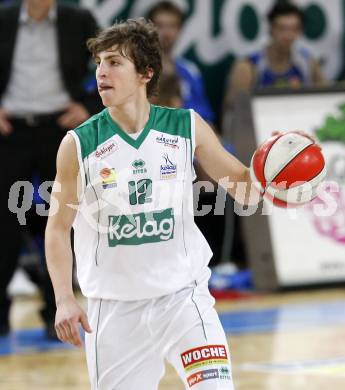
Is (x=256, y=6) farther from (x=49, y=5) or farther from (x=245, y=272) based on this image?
(x=49, y=5)

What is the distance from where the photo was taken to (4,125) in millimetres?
8055

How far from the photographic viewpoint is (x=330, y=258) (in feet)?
32.0

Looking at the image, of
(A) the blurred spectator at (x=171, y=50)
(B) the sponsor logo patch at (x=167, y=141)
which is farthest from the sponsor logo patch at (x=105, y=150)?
(A) the blurred spectator at (x=171, y=50)

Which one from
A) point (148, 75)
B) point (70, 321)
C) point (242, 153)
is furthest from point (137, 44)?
point (242, 153)

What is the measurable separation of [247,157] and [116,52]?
17.3 ft

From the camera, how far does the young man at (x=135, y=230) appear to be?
445 centimetres

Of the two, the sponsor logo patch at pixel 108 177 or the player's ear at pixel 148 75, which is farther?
the player's ear at pixel 148 75

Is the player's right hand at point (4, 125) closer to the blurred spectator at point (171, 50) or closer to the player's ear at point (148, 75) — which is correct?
the blurred spectator at point (171, 50)

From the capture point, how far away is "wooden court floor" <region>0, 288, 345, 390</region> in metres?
6.44

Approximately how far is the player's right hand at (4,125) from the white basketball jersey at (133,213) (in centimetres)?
355

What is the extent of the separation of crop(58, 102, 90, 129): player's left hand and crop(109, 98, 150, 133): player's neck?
3388mm

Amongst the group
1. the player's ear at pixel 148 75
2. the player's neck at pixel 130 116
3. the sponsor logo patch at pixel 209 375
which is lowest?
the sponsor logo patch at pixel 209 375

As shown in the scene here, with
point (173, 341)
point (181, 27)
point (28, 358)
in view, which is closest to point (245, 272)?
point (181, 27)

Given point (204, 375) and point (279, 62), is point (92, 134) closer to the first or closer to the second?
point (204, 375)
